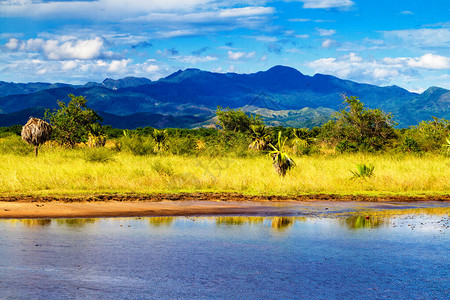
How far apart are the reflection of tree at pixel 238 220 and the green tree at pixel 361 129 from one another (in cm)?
2456

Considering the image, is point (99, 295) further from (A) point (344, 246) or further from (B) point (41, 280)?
(A) point (344, 246)

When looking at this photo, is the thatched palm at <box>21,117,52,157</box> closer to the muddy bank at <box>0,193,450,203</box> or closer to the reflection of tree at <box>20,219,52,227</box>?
the muddy bank at <box>0,193,450,203</box>

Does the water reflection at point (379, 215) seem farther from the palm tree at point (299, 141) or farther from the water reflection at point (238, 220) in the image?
the palm tree at point (299, 141)

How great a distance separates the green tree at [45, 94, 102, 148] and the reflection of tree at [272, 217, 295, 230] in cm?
2926

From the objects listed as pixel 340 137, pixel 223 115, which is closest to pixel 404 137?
pixel 340 137

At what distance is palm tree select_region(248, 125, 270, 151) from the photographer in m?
38.9

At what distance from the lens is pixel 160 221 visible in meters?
15.0

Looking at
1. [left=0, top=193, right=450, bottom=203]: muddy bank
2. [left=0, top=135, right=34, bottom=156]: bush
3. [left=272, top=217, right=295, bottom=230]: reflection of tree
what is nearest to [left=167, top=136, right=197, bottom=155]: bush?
[left=0, top=135, right=34, bottom=156]: bush

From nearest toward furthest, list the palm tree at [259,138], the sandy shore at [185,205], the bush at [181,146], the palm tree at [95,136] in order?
the sandy shore at [185,205]
the bush at [181,146]
the palm tree at [259,138]
the palm tree at [95,136]

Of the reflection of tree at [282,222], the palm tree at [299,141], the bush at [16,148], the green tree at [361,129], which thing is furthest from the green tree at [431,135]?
the bush at [16,148]

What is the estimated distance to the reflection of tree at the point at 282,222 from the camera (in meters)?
14.2

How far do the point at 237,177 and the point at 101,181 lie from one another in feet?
18.1

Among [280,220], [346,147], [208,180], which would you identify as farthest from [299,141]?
[280,220]

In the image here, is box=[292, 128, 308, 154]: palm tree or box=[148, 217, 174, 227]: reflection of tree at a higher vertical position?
box=[292, 128, 308, 154]: palm tree
